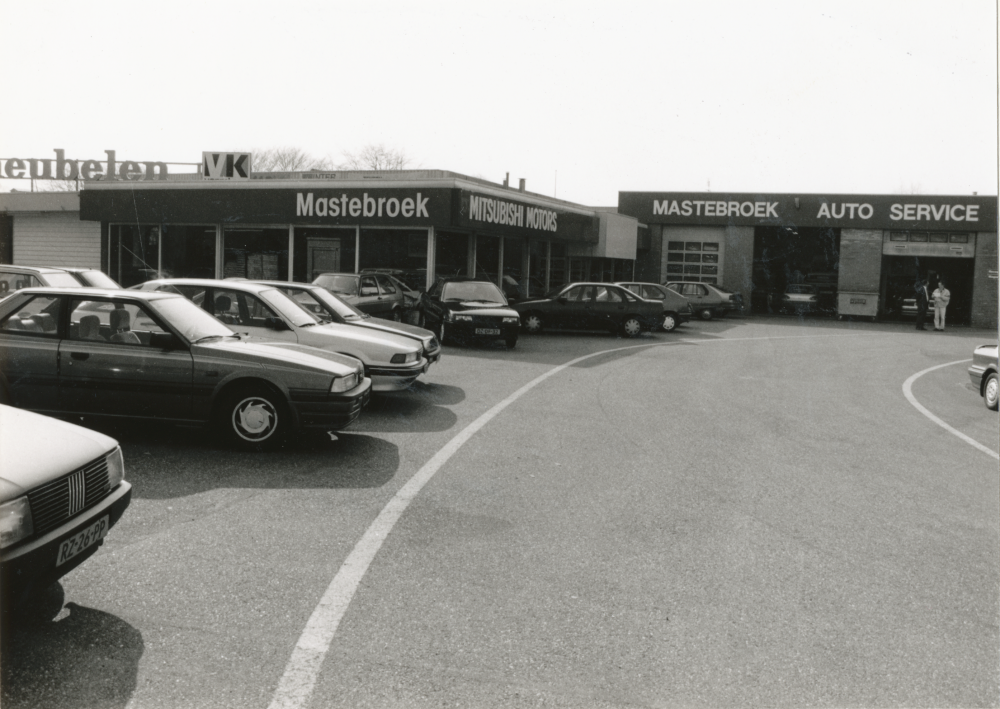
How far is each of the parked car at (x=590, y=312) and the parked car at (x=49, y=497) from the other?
20194 mm

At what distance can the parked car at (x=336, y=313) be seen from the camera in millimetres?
12445

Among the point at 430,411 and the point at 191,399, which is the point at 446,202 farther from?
the point at 191,399

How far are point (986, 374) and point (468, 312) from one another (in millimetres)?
9233

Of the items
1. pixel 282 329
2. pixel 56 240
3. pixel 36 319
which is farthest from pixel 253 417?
pixel 56 240

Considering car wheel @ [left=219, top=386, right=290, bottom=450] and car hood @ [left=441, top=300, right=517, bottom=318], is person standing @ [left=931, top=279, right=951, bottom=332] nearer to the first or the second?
car hood @ [left=441, top=300, right=517, bottom=318]

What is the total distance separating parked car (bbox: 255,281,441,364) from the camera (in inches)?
490

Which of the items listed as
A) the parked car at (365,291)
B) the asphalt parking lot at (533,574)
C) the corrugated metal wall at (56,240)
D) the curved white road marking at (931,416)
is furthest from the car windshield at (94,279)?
the corrugated metal wall at (56,240)

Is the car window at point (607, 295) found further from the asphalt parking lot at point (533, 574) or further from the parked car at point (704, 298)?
the asphalt parking lot at point (533, 574)

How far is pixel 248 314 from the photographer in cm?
1088

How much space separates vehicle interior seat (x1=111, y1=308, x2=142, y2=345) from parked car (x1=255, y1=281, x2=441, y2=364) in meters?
4.20

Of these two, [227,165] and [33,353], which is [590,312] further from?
[33,353]

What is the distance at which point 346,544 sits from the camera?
5711 mm

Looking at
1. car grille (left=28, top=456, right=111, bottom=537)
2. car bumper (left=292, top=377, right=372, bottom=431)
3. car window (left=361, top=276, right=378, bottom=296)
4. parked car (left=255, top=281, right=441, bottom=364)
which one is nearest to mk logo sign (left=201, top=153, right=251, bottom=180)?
car window (left=361, top=276, right=378, bottom=296)

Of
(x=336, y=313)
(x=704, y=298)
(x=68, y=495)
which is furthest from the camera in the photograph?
(x=704, y=298)
